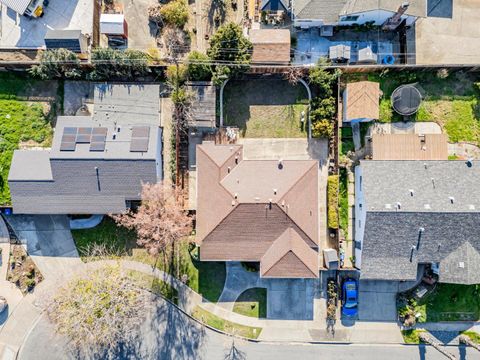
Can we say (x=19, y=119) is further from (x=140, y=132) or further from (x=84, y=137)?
(x=140, y=132)

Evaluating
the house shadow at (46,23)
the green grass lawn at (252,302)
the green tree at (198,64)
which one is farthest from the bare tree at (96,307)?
the house shadow at (46,23)

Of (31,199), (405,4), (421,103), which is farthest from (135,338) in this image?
(405,4)

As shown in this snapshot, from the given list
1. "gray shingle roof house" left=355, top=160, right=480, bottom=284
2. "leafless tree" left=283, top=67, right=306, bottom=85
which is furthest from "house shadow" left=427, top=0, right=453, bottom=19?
"gray shingle roof house" left=355, top=160, right=480, bottom=284

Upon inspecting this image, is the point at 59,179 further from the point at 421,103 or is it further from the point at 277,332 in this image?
the point at 421,103

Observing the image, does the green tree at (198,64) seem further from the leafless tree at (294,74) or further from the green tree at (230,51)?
the leafless tree at (294,74)

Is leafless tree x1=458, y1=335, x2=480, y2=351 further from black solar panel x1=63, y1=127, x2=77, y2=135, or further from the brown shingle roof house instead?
black solar panel x1=63, y1=127, x2=77, y2=135

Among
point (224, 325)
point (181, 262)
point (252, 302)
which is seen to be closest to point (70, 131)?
point (181, 262)

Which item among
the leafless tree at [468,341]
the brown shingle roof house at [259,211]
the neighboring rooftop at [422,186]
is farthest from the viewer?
the leafless tree at [468,341]
